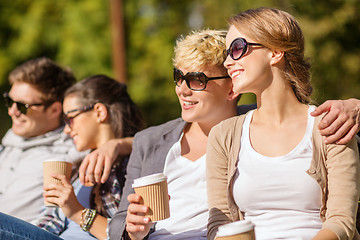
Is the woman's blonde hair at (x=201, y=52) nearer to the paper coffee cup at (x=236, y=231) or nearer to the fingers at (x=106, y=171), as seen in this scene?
the fingers at (x=106, y=171)

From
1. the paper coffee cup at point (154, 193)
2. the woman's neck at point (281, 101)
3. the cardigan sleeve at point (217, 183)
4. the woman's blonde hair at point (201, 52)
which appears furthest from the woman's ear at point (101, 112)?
the woman's neck at point (281, 101)

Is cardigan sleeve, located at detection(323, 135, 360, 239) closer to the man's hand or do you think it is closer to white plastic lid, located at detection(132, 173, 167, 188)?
the man's hand

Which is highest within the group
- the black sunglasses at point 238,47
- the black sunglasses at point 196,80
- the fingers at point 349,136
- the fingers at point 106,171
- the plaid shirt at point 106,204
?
the black sunglasses at point 238,47

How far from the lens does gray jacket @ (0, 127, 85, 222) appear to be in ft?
13.3

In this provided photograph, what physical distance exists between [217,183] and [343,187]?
0.67 m

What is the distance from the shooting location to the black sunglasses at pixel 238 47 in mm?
2598

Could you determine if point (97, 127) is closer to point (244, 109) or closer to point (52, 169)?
point (52, 169)

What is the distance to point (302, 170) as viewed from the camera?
8.04 feet

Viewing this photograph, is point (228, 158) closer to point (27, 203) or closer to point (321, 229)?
point (321, 229)

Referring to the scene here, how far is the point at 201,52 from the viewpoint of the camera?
3148 mm

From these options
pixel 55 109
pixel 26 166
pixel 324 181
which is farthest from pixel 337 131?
pixel 55 109

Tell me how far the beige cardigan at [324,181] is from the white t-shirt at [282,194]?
0.04 m

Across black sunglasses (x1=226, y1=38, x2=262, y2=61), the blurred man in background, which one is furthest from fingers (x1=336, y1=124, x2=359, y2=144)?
the blurred man in background

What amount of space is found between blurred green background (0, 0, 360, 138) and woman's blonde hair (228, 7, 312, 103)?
9.35 metres
